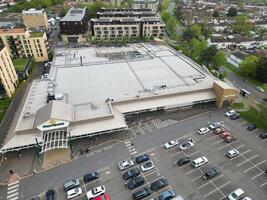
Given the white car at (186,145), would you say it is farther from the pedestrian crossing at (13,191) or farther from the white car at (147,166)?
the pedestrian crossing at (13,191)

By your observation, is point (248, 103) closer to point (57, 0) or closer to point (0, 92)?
point (0, 92)

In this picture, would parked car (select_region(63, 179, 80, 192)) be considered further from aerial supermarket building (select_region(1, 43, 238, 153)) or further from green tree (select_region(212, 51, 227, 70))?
green tree (select_region(212, 51, 227, 70))

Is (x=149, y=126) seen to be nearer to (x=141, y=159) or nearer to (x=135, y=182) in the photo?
(x=141, y=159)

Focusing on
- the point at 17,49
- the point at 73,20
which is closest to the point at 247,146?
the point at 17,49

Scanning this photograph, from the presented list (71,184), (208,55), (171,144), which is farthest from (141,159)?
(208,55)

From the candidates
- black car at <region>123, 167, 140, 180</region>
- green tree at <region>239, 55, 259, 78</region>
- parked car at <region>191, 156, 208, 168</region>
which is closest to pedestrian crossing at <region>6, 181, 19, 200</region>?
black car at <region>123, 167, 140, 180</region>

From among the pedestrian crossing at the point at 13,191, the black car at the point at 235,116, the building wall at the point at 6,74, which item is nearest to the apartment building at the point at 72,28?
the building wall at the point at 6,74
